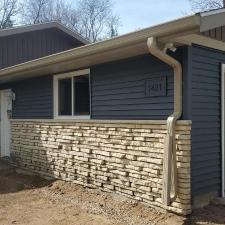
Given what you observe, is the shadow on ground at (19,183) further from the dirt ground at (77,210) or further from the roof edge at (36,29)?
the roof edge at (36,29)

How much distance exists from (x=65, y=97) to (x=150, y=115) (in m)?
3.20

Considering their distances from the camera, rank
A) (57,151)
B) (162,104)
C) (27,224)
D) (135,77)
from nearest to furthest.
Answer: (27,224) → (162,104) → (135,77) → (57,151)

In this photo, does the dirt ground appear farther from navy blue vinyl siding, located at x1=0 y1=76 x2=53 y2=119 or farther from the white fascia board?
the white fascia board

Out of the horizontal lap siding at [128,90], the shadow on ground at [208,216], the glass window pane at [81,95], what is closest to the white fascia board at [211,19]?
the horizontal lap siding at [128,90]

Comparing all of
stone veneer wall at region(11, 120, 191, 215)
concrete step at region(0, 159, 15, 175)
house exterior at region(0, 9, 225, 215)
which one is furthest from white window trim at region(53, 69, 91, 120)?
concrete step at region(0, 159, 15, 175)

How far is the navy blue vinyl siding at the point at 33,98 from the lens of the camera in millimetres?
9831

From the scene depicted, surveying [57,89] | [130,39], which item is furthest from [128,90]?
[57,89]

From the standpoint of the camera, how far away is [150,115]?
21.7 ft

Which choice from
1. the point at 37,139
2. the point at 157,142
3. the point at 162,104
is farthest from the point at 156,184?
the point at 37,139

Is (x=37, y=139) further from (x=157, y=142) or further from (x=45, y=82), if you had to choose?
(x=157, y=142)

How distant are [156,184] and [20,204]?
8.37ft

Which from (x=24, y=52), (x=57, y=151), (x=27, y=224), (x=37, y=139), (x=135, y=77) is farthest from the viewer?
(x=24, y=52)

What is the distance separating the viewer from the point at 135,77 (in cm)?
692

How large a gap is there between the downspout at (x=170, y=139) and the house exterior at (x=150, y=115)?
0.6 inches
